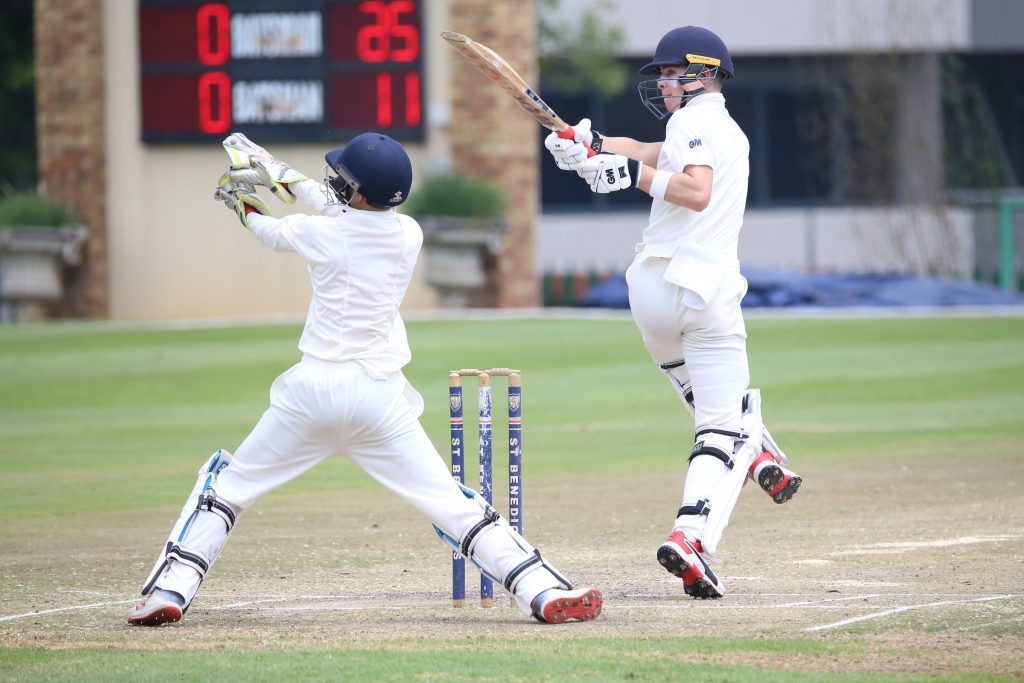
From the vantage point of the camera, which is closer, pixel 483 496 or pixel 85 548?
pixel 483 496

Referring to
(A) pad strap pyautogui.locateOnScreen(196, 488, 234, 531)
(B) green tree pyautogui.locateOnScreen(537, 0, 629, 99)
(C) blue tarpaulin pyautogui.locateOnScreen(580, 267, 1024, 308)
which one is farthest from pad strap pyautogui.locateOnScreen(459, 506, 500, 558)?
(B) green tree pyautogui.locateOnScreen(537, 0, 629, 99)

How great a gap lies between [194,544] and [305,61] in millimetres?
16338

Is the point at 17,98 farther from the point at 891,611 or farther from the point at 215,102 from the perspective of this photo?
the point at 891,611

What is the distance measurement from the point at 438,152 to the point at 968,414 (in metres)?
11.2

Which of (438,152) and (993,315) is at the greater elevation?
(438,152)

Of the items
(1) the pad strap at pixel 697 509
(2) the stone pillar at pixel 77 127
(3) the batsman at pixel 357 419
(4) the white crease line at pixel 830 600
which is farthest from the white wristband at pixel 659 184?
(2) the stone pillar at pixel 77 127

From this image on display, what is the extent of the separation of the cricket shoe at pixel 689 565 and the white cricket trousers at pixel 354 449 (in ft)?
1.86

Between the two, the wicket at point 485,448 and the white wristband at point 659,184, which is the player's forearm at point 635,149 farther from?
the wicket at point 485,448

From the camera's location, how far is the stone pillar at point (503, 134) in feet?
77.4

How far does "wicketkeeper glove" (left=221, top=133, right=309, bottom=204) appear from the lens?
6902 millimetres

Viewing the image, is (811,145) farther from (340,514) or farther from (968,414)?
(340,514)

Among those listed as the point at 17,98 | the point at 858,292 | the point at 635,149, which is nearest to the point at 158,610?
the point at 635,149

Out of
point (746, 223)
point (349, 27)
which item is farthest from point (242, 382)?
point (746, 223)

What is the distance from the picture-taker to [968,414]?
14.2 m
